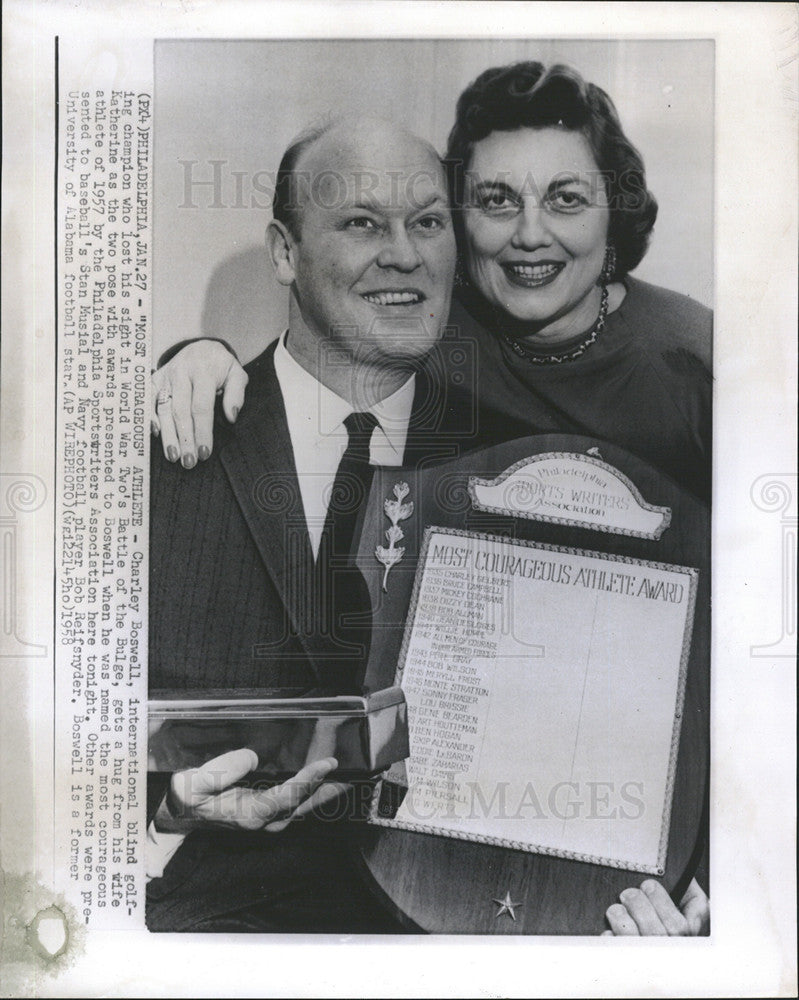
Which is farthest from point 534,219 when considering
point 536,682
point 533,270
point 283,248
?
point 536,682

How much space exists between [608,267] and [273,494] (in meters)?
0.71

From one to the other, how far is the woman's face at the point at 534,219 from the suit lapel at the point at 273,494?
42 cm

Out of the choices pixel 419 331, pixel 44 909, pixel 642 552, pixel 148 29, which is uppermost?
pixel 148 29

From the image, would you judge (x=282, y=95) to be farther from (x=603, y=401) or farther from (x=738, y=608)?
(x=738, y=608)

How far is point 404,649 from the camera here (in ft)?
4.80

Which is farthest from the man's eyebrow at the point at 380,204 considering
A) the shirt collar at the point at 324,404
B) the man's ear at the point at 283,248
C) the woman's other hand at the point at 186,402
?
the woman's other hand at the point at 186,402

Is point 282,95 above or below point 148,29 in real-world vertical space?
below

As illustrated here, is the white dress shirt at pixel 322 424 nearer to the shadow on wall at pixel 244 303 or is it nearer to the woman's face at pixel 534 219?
the shadow on wall at pixel 244 303

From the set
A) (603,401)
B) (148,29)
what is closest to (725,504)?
(603,401)

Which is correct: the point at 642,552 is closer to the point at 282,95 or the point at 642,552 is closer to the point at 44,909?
the point at 282,95

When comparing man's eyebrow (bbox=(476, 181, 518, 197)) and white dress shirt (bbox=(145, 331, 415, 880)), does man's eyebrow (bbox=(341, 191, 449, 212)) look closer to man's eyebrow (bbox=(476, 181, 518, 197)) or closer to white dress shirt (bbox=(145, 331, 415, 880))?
man's eyebrow (bbox=(476, 181, 518, 197))

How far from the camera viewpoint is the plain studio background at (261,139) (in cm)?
148

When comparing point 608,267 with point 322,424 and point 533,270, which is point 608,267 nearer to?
point 533,270

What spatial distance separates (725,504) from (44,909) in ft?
4.52
